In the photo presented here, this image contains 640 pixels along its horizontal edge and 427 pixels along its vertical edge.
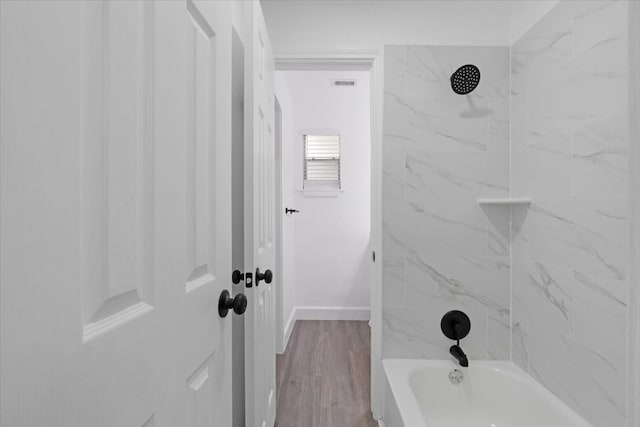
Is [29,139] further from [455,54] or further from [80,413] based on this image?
[455,54]

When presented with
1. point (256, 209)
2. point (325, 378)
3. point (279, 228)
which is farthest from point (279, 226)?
point (256, 209)

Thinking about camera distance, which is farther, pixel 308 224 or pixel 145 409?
pixel 308 224

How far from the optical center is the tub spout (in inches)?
70.2

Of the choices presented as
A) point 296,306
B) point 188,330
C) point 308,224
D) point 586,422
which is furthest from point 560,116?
point 296,306

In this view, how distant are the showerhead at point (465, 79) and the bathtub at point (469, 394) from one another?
1475mm

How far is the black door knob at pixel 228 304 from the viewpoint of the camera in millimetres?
889

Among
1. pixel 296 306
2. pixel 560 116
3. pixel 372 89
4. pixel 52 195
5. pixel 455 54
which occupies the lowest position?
pixel 296 306

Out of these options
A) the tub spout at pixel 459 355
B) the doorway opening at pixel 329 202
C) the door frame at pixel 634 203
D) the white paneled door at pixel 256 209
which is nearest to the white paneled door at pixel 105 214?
the white paneled door at pixel 256 209

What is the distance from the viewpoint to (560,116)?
1.50m

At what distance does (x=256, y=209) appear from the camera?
1.32 m

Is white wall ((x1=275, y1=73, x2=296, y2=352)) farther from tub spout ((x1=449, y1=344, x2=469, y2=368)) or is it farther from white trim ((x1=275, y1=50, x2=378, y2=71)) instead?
tub spout ((x1=449, y1=344, x2=469, y2=368))

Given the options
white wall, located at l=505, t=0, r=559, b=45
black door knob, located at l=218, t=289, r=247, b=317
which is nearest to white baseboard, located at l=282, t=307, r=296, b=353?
black door knob, located at l=218, t=289, r=247, b=317

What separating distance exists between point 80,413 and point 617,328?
1550mm

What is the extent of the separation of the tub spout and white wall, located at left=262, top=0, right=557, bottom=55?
5.56 ft
